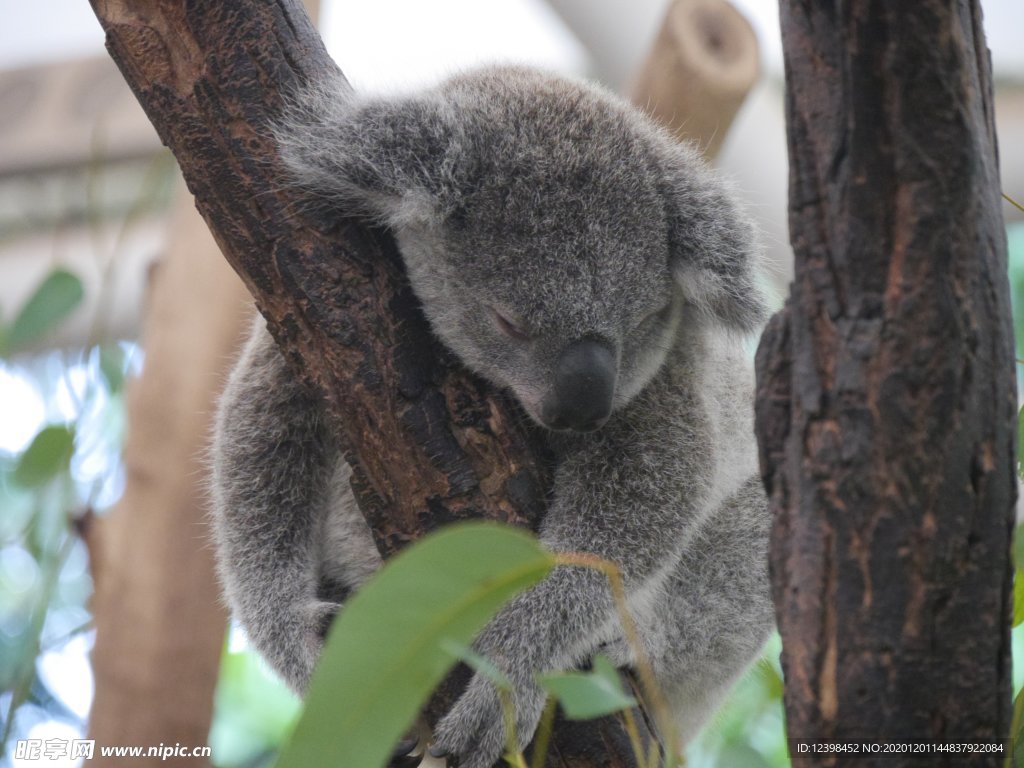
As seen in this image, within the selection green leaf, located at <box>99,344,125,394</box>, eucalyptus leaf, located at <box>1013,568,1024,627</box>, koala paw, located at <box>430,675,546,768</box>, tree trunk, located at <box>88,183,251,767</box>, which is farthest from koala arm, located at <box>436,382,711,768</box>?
green leaf, located at <box>99,344,125,394</box>

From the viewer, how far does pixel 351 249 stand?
2186 mm

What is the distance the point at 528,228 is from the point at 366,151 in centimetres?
39

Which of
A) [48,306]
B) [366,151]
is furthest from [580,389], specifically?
[48,306]

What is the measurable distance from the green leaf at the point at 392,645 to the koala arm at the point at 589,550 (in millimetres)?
1023

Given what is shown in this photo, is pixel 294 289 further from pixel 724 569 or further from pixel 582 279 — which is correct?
pixel 724 569

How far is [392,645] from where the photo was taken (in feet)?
4.12

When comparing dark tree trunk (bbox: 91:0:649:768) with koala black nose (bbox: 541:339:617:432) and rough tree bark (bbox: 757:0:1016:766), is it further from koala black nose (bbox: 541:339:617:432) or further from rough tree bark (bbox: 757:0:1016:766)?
rough tree bark (bbox: 757:0:1016:766)

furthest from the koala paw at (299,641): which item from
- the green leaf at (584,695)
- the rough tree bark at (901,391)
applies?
the rough tree bark at (901,391)

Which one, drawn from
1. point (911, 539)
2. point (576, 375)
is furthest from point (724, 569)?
point (911, 539)

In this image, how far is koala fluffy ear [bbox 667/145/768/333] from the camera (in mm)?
2488

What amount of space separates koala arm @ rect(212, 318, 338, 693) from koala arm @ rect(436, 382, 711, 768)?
540 mm

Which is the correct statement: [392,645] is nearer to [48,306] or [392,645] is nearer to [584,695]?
[584,695]

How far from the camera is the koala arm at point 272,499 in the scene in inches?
105

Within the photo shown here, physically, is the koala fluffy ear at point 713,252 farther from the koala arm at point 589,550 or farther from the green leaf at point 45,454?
the green leaf at point 45,454
